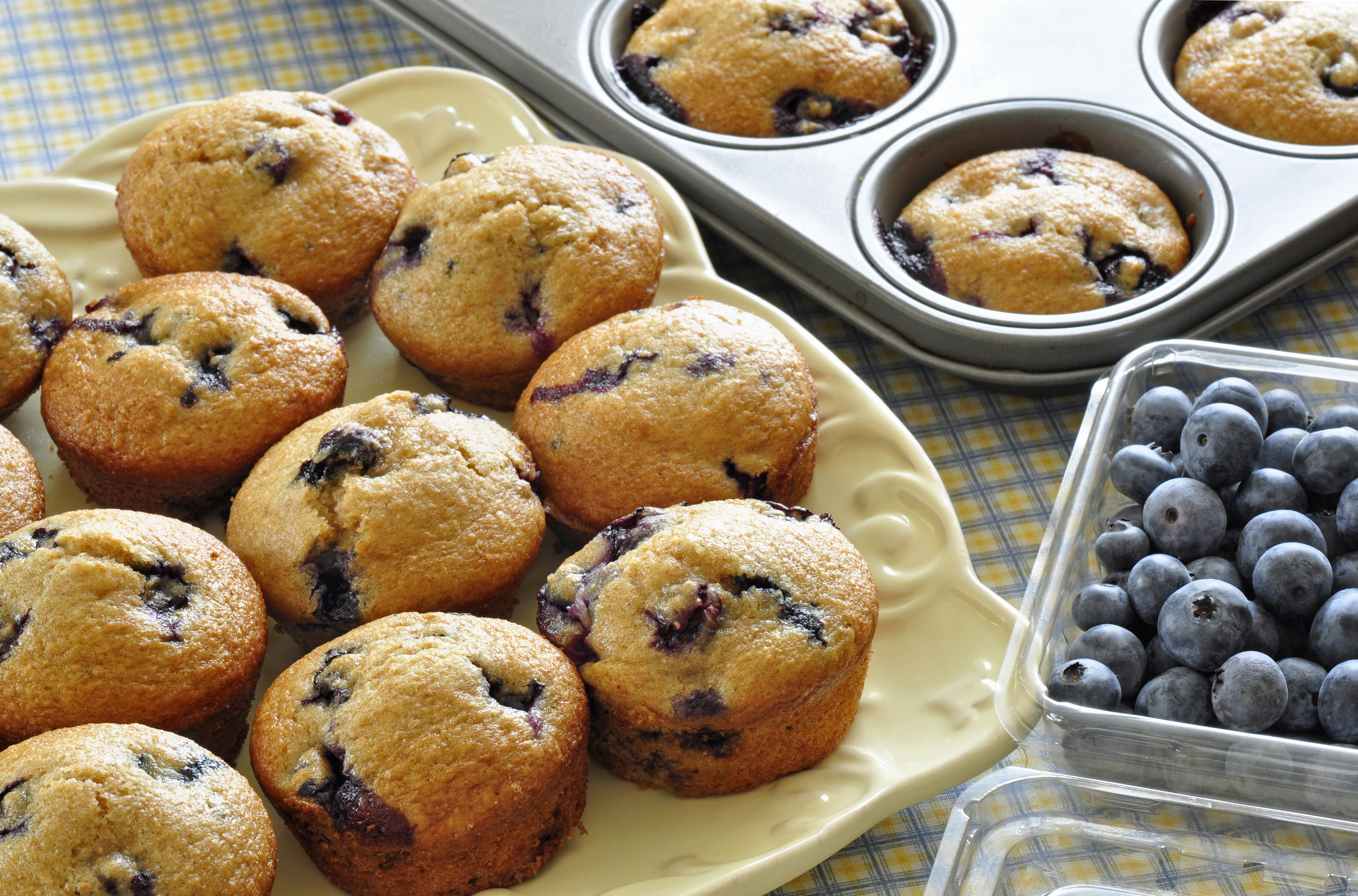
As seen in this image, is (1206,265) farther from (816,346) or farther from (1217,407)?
(816,346)

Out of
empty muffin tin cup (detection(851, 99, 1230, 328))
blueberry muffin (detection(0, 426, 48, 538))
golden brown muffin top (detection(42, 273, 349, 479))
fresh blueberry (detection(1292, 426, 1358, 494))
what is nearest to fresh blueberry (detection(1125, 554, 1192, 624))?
fresh blueberry (detection(1292, 426, 1358, 494))

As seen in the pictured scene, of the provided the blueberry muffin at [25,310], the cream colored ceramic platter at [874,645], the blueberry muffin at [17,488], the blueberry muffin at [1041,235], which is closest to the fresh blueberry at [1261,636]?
the cream colored ceramic platter at [874,645]

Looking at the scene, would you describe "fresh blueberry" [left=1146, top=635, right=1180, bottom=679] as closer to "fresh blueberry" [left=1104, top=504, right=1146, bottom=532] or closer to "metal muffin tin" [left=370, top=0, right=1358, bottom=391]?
"fresh blueberry" [left=1104, top=504, right=1146, bottom=532]

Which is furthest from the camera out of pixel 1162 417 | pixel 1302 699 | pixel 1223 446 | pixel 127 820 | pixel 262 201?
pixel 262 201

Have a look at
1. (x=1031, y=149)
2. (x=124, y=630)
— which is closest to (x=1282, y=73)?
(x=1031, y=149)

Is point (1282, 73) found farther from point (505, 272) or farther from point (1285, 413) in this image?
point (505, 272)

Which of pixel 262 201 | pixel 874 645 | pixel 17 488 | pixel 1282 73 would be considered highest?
pixel 1282 73
